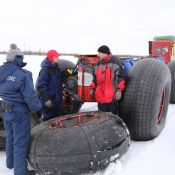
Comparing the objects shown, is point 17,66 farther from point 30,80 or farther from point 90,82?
point 90,82

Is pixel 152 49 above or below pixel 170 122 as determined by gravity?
above

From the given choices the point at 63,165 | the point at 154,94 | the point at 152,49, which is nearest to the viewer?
the point at 63,165

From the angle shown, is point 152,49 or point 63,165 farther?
point 152,49

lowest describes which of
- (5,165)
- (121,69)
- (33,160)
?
(5,165)

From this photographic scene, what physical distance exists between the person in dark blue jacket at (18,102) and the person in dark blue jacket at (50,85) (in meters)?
1.06

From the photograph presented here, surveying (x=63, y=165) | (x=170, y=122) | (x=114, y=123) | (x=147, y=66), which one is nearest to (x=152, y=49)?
(x=170, y=122)

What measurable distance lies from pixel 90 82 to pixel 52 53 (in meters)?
0.77

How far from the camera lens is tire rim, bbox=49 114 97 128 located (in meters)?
3.56

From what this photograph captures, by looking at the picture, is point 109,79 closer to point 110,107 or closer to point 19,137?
point 110,107

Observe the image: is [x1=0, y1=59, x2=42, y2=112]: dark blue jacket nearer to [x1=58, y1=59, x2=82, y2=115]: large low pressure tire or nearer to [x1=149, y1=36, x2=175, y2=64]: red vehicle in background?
[x1=58, y1=59, x2=82, y2=115]: large low pressure tire

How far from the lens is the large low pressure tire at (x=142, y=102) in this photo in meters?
4.15

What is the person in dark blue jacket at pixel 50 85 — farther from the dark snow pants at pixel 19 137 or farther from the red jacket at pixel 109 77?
the dark snow pants at pixel 19 137

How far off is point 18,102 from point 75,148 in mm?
763

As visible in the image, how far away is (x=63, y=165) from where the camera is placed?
319 centimetres
